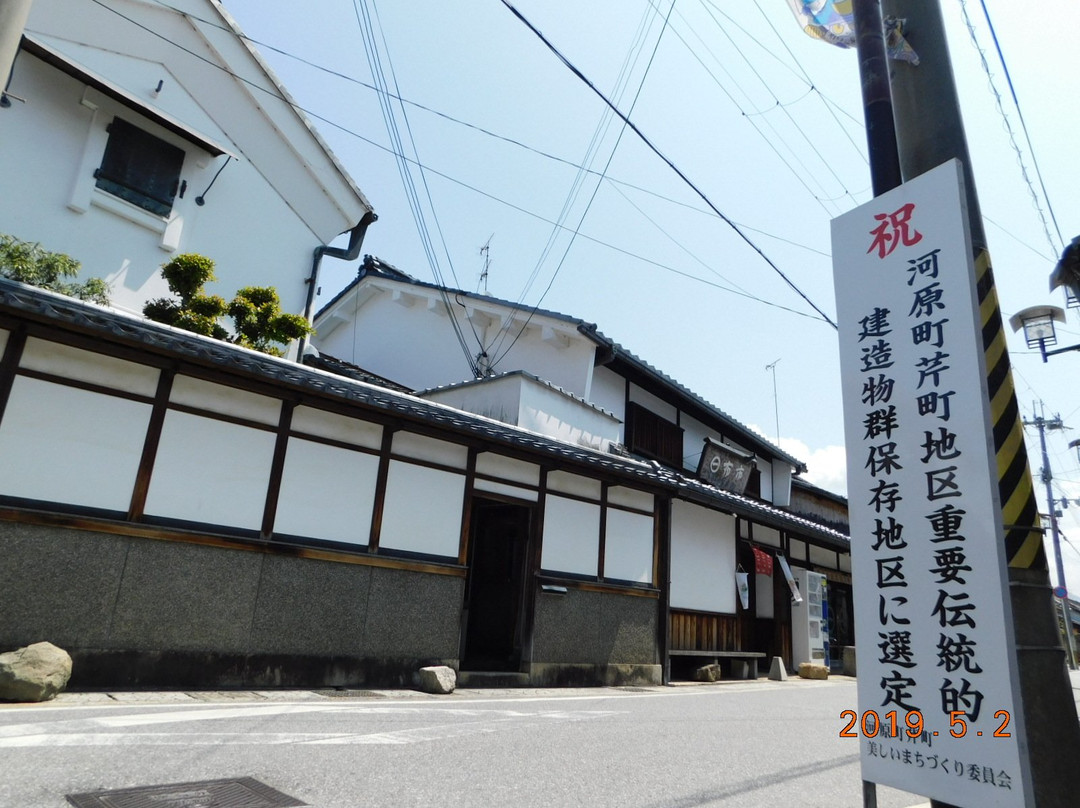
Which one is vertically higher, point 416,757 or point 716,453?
point 716,453

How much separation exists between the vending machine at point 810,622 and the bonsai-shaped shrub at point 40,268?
17.1m

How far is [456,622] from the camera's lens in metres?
9.69

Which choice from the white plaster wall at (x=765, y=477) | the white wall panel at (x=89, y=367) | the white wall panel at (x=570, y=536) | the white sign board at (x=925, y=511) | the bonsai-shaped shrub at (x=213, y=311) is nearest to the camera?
the white sign board at (x=925, y=511)

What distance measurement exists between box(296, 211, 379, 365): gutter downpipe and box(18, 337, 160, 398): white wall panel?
283 inches

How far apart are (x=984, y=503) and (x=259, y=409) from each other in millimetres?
7877

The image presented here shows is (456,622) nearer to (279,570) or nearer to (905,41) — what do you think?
(279,570)

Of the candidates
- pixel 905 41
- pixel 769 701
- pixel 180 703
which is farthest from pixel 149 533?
pixel 769 701

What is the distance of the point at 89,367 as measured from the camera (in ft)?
24.1

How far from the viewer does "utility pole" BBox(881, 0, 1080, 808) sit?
318 cm

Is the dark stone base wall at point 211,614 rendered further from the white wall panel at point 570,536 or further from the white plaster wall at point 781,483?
the white plaster wall at point 781,483

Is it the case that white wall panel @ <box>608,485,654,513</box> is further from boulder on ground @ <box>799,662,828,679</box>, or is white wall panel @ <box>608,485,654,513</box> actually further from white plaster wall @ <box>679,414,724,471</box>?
boulder on ground @ <box>799,662,828,679</box>

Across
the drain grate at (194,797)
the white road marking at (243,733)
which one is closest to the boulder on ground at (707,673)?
the white road marking at (243,733)

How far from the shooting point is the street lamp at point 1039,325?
40.2 ft

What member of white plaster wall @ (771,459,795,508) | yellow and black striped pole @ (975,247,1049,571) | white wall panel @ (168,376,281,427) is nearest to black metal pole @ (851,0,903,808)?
yellow and black striped pole @ (975,247,1049,571)
